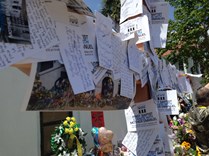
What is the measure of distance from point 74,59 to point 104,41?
212 mm

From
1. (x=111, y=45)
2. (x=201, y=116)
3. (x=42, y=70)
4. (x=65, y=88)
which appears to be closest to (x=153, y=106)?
(x=111, y=45)

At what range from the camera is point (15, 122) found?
2299 millimetres

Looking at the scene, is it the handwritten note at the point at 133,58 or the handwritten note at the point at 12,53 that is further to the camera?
the handwritten note at the point at 133,58

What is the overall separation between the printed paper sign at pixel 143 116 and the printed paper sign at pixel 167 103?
0.41 ft

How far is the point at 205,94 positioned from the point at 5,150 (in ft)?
6.21

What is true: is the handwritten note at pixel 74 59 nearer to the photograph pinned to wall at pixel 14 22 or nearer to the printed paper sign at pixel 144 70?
the photograph pinned to wall at pixel 14 22

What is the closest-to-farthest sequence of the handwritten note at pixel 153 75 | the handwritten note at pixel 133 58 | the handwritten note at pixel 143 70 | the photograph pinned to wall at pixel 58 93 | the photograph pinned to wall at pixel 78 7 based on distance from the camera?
the photograph pinned to wall at pixel 58 93
the photograph pinned to wall at pixel 78 7
the handwritten note at pixel 133 58
the handwritten note at pixel 143 70
the handwritten note at pixel 153 75

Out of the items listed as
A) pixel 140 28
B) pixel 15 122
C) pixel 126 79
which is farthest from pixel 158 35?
pixel 15 122

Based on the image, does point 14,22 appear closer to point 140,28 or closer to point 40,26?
point 40,26

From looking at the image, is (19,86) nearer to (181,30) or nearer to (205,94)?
(205,94)

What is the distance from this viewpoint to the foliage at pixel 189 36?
32.9ft

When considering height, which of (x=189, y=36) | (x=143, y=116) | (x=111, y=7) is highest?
(x=111, y=7)

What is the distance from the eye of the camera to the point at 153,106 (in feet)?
4.15

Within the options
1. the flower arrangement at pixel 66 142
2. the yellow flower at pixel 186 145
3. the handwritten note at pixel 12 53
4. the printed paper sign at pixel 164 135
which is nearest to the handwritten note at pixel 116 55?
the handwritten note at pixel 12 53
